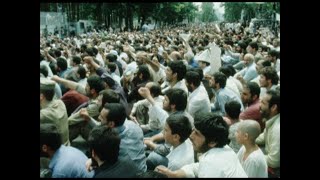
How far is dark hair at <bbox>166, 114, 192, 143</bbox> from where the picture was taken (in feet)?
11.9

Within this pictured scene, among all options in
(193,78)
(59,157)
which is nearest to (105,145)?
(59,157)

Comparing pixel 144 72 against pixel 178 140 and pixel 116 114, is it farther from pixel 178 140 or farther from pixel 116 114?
pixel 178 140

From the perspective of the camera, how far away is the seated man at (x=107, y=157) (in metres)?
3.03

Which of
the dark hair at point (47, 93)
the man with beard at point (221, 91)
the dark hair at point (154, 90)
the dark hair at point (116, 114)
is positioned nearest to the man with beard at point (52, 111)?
the dark hair at point (47, 93)

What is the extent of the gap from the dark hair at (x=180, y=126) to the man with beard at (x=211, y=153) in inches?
6.6

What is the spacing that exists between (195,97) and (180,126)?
1831mm

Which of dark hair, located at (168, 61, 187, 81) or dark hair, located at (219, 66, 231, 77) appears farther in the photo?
dark hair, located at (219, 66, 231, 77)

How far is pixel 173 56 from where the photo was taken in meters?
9.14

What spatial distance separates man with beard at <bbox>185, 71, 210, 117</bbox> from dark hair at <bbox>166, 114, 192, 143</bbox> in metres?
1.59

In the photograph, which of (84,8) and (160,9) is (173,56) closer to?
(84,8)

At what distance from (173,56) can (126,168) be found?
20.3 ft

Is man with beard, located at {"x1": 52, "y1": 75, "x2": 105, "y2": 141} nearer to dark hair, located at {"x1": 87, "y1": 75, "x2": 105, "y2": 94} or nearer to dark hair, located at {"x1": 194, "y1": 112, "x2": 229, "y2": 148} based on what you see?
dark hair, located at {"x1": 87, "y1": 75, "x2": 105, "y2": 94}

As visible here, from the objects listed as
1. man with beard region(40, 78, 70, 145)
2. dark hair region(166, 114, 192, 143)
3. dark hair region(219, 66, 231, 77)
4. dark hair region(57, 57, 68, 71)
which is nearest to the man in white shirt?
dark hair region(166, 114, 192, 143)

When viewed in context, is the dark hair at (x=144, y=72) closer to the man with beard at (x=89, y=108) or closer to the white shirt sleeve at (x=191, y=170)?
the man with beard at (x=89, y=108)
